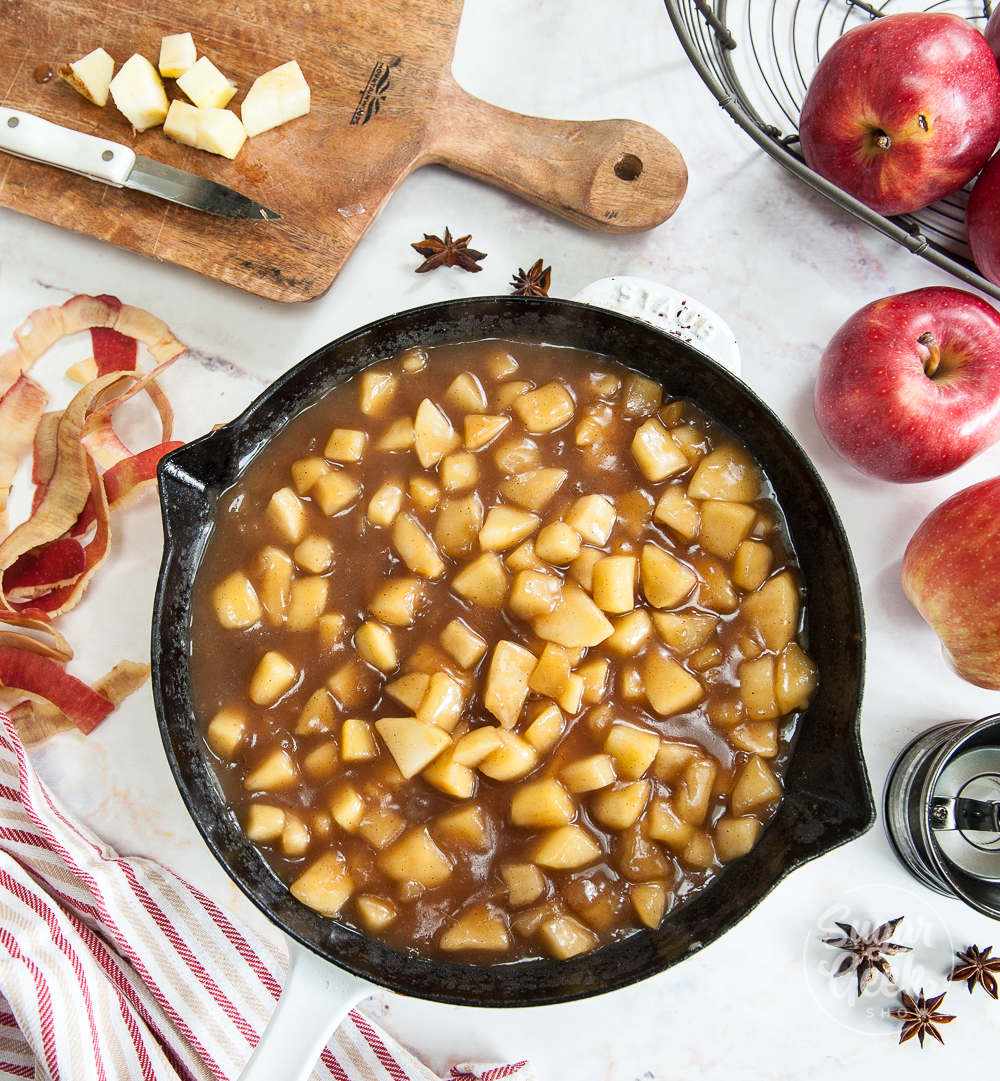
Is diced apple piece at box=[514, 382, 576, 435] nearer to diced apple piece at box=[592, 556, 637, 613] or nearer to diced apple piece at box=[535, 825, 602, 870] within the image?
diced apple piece at box=[592, 556, 637, 613]

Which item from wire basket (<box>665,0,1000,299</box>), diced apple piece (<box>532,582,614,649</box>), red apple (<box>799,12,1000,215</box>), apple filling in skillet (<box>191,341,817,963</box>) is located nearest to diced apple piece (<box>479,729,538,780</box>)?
apple filling in skillet (<box>191,341,817,963</box>)

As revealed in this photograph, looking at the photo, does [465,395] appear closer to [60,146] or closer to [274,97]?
[274,97]

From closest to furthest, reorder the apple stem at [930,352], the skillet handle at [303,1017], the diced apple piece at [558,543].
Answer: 1. the skillet handle at [303,1017]
2. the diced apple piece at [558,543]
3. the apple stem at [930,352]

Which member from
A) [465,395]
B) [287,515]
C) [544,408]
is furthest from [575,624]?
[287,515]

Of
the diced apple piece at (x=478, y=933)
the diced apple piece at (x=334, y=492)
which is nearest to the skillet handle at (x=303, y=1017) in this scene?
the diced apple piece at (x=478, y=933)

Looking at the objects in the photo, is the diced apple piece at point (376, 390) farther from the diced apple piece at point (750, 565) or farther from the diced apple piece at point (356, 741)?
the diced apple piece at point (750, 565)

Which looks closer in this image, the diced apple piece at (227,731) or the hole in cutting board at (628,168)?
the diced apple piece at (227,731)
